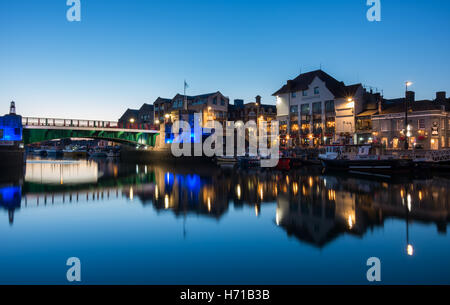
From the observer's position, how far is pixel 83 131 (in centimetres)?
6069

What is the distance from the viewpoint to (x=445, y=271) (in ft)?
30.9

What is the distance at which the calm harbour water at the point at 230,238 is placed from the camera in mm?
9383

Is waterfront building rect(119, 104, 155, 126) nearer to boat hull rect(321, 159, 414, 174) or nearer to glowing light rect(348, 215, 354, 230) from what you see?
boat hull rect(321, 159, 414, 174)

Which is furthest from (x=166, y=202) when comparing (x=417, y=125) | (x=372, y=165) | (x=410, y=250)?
(x=417, y=125)

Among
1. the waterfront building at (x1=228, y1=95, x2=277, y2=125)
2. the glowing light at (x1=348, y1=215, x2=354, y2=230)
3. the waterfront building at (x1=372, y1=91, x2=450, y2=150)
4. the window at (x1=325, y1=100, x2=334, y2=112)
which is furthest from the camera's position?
the waterfront building at (x1=228, y1=95, x2=277, y2=125)

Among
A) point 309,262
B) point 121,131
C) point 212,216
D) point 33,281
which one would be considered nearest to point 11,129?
point 121,131

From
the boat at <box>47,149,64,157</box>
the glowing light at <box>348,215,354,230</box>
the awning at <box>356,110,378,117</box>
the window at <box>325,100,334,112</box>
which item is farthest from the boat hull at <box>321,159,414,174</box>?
the boat at <box>47,149,64,157</box>

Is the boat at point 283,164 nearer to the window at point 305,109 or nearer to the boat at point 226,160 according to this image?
the boat at point 226,160

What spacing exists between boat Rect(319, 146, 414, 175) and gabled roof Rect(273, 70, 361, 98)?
65.8 ft

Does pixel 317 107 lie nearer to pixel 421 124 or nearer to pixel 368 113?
pixel 368 113

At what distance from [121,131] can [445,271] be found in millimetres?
63697

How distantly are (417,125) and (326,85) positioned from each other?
20398mm

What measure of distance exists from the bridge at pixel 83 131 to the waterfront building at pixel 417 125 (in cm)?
4716

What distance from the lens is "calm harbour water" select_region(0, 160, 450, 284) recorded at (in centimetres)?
938
